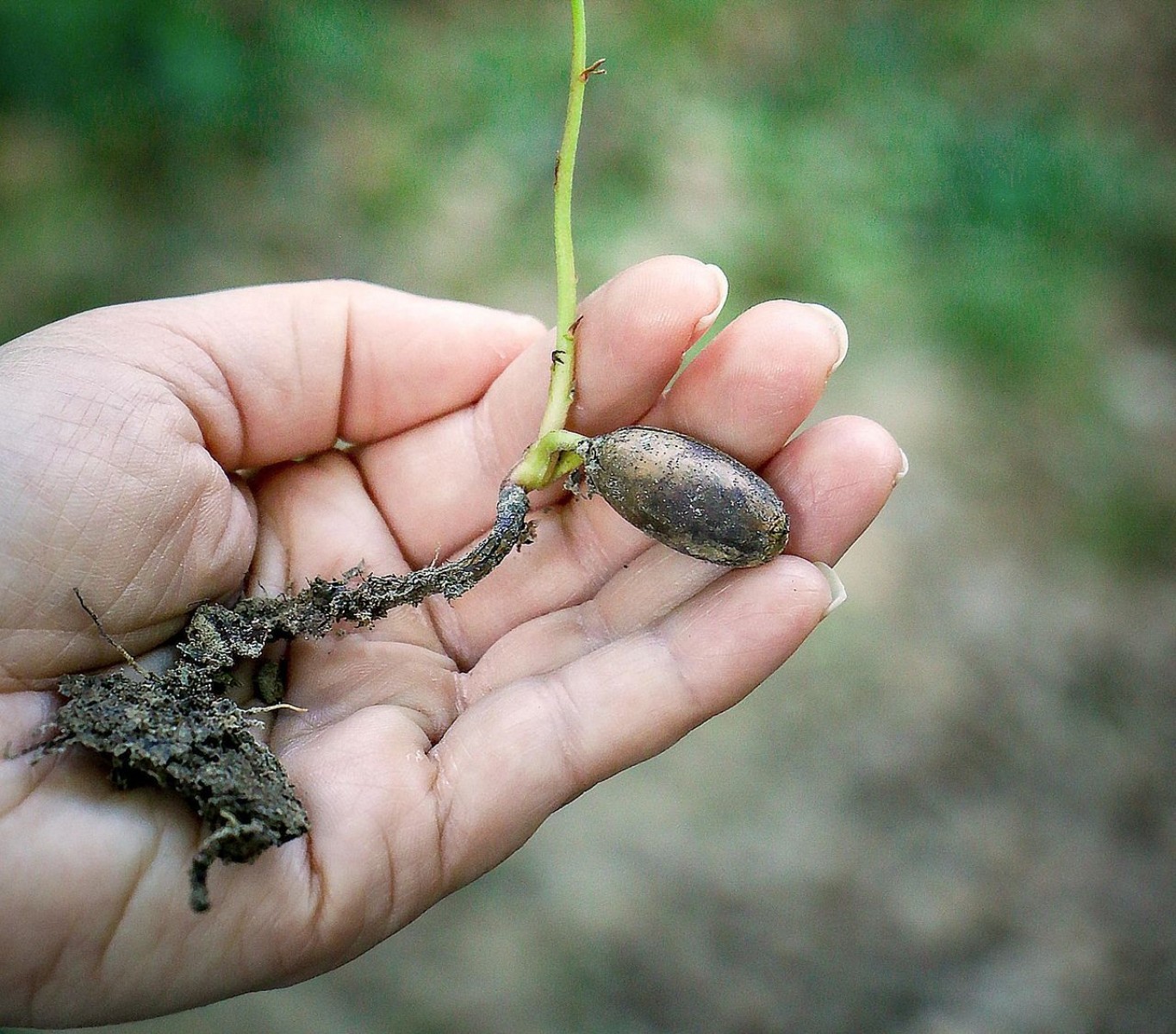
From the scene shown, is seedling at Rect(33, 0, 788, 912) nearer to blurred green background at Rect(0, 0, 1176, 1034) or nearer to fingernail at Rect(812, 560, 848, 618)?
fingernail at Rect(812, 560, 848, 618)

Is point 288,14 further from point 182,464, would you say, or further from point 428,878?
point 428,878

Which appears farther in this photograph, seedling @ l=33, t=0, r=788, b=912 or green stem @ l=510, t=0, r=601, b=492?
green stem @ l=510, t=0, r=601, b=492

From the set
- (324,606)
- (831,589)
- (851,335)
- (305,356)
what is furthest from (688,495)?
(851,335)

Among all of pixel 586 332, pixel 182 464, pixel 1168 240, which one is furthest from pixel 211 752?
pixel 1168 240

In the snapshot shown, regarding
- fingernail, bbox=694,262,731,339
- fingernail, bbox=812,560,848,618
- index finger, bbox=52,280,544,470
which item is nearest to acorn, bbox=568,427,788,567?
fingernail, bbox=812,560,848,618

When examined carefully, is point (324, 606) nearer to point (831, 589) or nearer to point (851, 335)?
point (831, 589)
